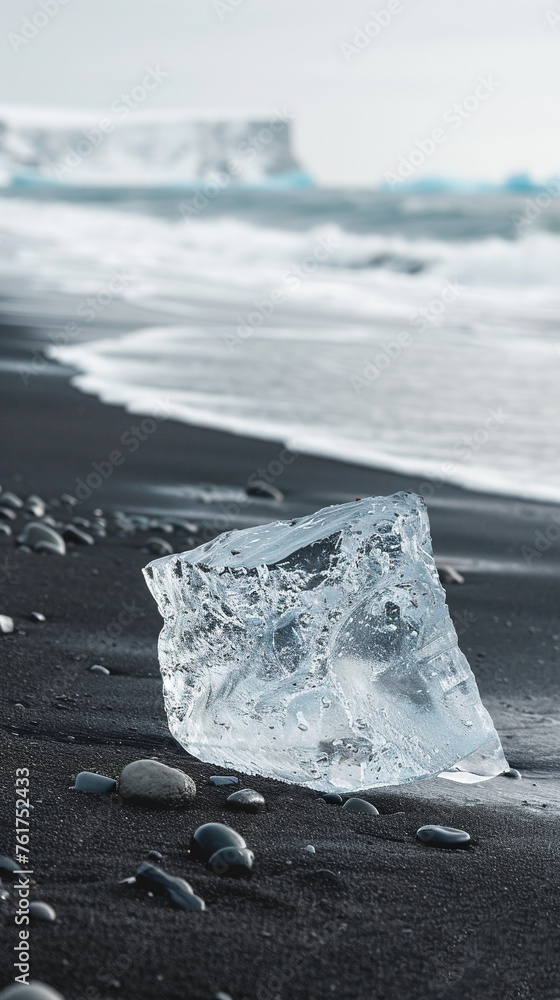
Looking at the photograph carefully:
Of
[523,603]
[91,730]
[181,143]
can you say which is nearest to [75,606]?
[91,730]

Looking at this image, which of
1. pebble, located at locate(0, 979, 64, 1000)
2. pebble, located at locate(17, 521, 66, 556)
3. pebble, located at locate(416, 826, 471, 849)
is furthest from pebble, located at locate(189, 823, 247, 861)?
pebble, located at locate(17, 521, 66, 556)

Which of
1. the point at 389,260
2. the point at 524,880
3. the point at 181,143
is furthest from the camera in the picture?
the point at 181,143

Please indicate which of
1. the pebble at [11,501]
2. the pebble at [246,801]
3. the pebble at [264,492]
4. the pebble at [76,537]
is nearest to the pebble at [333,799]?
the pebble at [246,801]

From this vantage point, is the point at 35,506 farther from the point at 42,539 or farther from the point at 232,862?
the point at 232,862

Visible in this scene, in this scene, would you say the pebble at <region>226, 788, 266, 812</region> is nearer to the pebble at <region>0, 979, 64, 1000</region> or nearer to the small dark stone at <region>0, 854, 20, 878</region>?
the small dark stone at <region>0, 854, 20, 878</region>

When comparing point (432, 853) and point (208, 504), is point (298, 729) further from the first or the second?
point (208, 504)

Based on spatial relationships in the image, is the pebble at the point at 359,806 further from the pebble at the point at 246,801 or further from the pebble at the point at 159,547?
the pebble at the point at 159,547
